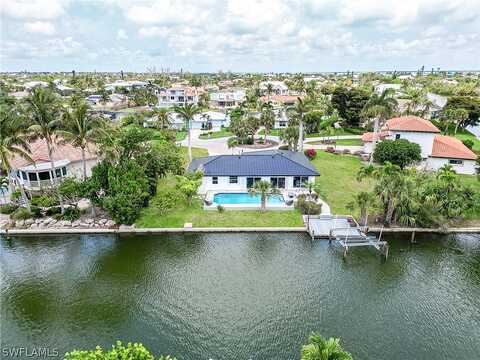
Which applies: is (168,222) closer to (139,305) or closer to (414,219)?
(139,305)

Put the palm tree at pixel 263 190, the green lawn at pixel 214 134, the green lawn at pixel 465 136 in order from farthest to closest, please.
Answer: the green lawn at pixel 214 134, the green lawn at pixel 465 136, the palm tree at pixel 263 190

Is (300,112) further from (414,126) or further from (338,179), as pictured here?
(414,126)

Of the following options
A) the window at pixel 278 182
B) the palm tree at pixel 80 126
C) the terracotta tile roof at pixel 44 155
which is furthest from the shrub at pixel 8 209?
the window at pixel 278 182

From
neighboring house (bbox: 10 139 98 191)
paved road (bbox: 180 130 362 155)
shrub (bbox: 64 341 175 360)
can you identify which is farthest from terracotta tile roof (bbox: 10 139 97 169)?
shrub (bbox: 64 341 175 360)

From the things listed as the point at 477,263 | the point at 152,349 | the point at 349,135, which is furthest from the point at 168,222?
the point at 349,135

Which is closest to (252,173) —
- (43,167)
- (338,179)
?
(338,179)

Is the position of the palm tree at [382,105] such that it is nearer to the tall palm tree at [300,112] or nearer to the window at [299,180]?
the tall palm tree at [300,112]
